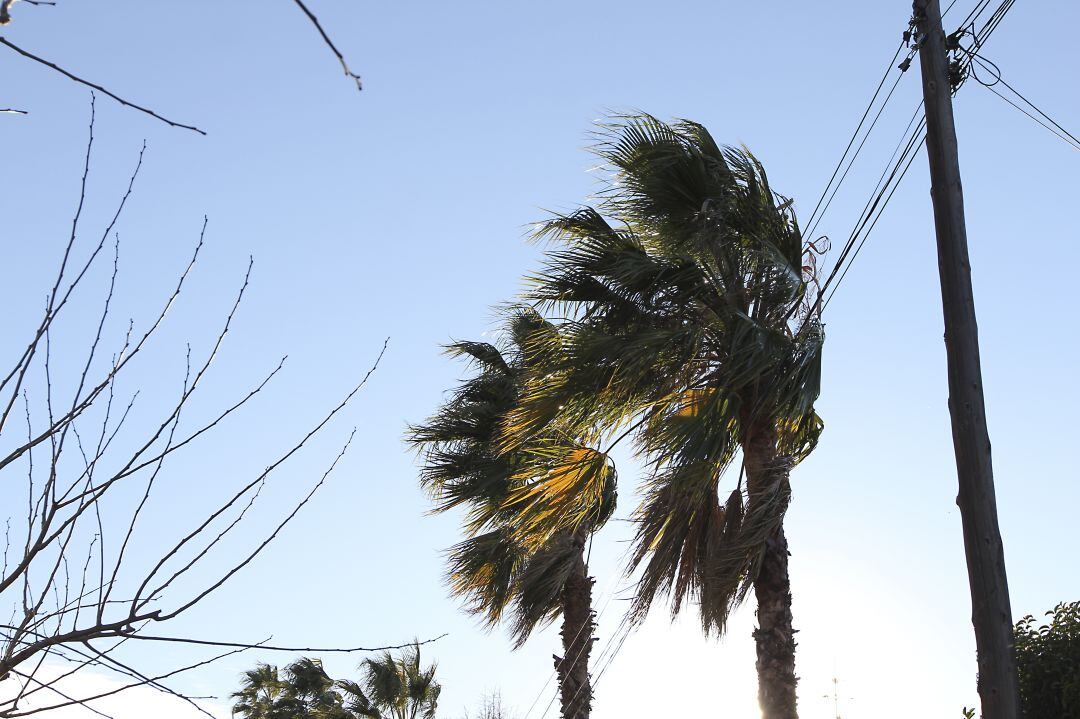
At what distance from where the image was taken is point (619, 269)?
314 inches

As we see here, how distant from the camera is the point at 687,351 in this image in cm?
762

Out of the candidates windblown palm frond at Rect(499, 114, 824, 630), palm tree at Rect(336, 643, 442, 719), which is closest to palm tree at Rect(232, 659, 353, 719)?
palm tree at Rect(336, 643, 442, 719)

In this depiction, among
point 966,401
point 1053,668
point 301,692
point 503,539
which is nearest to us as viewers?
point 966,401

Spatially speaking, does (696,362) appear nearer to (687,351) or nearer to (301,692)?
(687,351)

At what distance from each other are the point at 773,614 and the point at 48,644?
5840 mm

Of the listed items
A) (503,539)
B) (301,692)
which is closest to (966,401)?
(503,539)

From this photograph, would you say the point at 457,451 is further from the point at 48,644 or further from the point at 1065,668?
the point at 48,644

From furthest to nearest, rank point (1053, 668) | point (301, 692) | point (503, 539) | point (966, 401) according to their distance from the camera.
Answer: point (301, 692)
point (503, 539)
point (1053, 668)
point (966, 401)

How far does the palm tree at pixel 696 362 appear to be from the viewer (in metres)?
7.29

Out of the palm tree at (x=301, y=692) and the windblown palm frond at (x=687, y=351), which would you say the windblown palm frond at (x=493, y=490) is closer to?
the windblown palm frond at (x=687, y=351)

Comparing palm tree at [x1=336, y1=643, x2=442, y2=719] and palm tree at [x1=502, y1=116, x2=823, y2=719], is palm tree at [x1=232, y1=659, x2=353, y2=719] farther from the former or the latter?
palm tree at [x1=502, y1=116, x2=823, y2=719]

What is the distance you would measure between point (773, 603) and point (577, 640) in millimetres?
5379

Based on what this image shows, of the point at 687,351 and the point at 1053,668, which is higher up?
the point at 687,351

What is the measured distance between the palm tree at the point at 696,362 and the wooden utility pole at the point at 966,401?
1.63 metres
